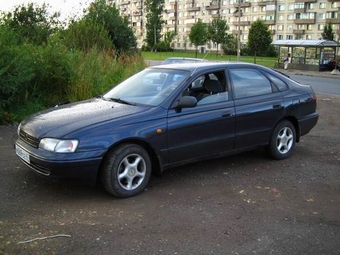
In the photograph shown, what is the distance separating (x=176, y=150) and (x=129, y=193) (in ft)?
2.66

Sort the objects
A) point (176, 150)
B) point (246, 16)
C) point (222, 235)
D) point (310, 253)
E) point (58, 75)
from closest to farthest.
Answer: point (310, 253) → point (222, 235) → point (176, 150) → point (58, 75) → point (246, 16)

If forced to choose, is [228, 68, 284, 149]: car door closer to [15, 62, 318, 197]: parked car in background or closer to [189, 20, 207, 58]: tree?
[15, 62, 318, 197]: parked car in background

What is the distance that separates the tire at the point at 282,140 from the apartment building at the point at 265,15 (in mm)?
61551

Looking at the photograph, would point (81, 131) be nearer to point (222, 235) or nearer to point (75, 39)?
point (222, 235)

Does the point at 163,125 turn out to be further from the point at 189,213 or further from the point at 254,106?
the point at 254,106

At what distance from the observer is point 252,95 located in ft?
19.6

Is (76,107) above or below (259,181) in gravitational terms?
above

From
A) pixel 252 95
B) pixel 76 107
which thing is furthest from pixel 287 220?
pixel 76 107

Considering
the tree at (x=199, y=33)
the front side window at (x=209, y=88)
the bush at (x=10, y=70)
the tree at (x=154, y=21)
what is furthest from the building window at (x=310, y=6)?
the front side window at (x=209, y=88)

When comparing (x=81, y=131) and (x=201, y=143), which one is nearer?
(x=81, y=131)

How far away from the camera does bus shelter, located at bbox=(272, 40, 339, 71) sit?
111ft

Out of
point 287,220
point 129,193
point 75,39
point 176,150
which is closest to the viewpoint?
point 287,220

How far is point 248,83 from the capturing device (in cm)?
600

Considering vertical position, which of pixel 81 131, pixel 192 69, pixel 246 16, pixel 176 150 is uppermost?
pixel 246 16
